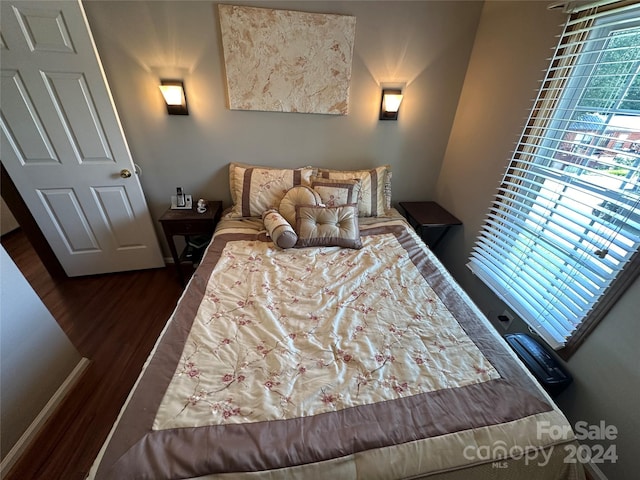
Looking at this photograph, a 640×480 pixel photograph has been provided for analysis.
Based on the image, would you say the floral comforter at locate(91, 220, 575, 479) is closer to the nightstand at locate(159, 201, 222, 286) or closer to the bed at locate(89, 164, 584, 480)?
the bed at locate(89, 164, 584, 480)

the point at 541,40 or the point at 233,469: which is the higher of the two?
the point at 541,40

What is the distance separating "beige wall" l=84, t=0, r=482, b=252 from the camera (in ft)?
5.71

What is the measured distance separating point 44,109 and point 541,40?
313 cm

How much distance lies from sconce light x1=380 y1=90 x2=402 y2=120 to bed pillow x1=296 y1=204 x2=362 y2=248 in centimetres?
94

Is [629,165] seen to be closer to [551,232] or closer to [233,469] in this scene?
[551,232]

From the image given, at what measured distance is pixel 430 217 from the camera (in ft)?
7.39

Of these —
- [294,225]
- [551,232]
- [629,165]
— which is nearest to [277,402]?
[294,225]

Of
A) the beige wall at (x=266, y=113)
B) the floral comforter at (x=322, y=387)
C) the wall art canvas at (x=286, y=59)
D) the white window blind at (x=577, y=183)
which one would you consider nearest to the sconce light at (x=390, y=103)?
the beige wall at (x=266, y=113)

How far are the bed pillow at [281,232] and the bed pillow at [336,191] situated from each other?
0.36m

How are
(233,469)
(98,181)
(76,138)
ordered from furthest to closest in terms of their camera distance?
1. (98,181)
2. (76,138)
3. (233,469)

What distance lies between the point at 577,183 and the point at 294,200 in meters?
1.62

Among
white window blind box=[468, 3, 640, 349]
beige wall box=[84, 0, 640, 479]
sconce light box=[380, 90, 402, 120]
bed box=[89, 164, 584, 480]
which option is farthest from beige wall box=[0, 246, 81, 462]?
white window blind box=[468, 3, 640, 349]

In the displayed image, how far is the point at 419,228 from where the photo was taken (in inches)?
93.0

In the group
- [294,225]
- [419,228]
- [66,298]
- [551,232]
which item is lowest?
[66,298]
